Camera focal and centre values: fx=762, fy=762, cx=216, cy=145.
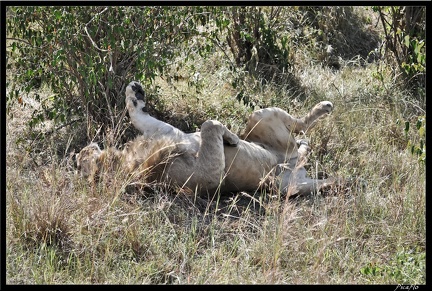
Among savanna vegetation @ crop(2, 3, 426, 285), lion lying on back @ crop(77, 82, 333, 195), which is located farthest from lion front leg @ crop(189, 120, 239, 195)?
savanna vegetation @ crop(2, 3, 426, 285)

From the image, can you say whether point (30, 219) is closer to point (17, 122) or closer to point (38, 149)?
point (38, 149)

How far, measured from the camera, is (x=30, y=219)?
15.6 feet

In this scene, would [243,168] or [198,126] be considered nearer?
[243,168]

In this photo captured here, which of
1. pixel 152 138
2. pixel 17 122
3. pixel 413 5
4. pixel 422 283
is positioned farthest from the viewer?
pixel 413 5

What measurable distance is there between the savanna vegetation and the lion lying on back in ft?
0.38

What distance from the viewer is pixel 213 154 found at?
564 cm

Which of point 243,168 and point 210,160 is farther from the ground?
point 210,160

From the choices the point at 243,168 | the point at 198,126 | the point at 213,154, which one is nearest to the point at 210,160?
the point at 213,154

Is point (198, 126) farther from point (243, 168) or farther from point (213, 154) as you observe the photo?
point (213, 154)

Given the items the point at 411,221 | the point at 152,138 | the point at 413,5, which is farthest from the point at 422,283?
the point at 413,5

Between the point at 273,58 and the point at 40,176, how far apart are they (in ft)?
12.1

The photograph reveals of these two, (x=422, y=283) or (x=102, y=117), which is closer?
(x=422, y=283)

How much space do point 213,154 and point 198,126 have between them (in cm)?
131

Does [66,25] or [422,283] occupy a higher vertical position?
[66,25]
